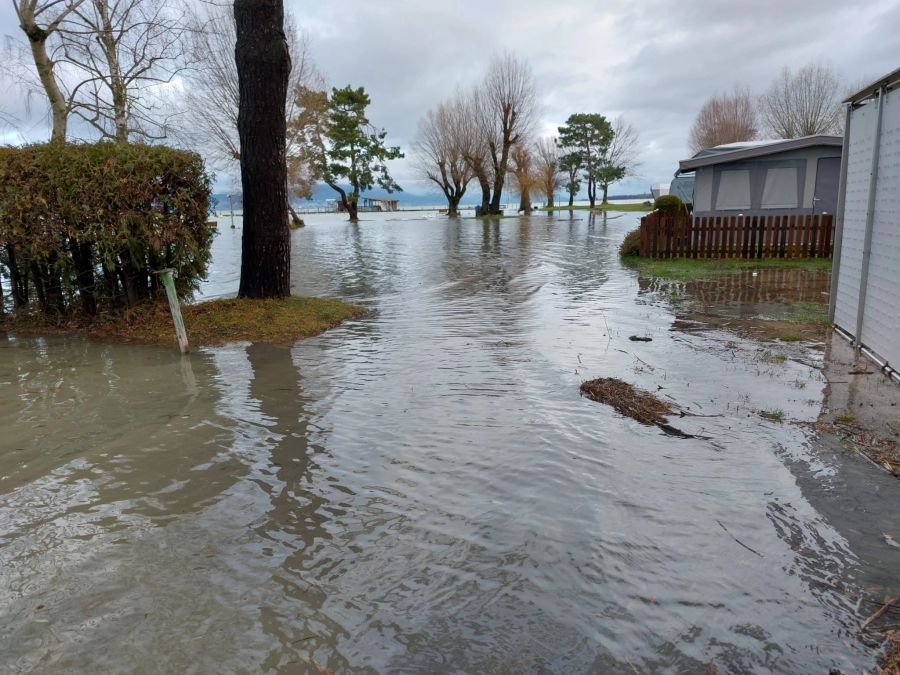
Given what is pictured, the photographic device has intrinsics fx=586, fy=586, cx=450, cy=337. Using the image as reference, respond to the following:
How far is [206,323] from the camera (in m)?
8.47

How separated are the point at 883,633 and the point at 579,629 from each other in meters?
1.23

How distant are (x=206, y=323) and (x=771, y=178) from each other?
20255mm

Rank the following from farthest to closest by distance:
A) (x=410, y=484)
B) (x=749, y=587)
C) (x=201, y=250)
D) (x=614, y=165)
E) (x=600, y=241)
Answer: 1. (x=614, y=165)
2. (x=600, y=241)
3. (x=201, y=250)
4. (x=410, y=484)
5. (x=749, y=587)

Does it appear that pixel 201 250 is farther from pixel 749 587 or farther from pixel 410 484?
pixel 749 587

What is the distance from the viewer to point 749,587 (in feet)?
8.95

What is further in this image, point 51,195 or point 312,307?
point 312,307

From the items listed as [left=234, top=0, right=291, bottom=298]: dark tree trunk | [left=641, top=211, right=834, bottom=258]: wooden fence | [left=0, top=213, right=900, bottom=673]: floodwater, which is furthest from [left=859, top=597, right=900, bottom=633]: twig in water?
[left=641, top=211, right=834, bottom=258]: wooden fence

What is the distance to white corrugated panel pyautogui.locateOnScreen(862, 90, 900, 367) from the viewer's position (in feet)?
18.0

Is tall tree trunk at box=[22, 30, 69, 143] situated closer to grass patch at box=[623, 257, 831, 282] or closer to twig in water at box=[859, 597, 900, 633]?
grass patch at box=[623, 257, 831, 282]

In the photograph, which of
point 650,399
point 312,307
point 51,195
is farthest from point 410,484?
point 51,195

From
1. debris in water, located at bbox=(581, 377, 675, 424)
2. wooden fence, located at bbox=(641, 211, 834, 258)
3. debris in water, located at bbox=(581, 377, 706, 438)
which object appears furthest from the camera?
wooden fence, located at bbox=(641, 211, 834, 258)

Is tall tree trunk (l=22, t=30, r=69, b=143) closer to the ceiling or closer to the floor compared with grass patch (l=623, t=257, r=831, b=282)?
closer to the ceiling

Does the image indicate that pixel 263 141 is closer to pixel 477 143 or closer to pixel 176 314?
pixel 176 314

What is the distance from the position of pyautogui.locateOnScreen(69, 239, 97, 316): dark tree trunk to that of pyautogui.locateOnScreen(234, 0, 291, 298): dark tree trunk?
83.9 inches
